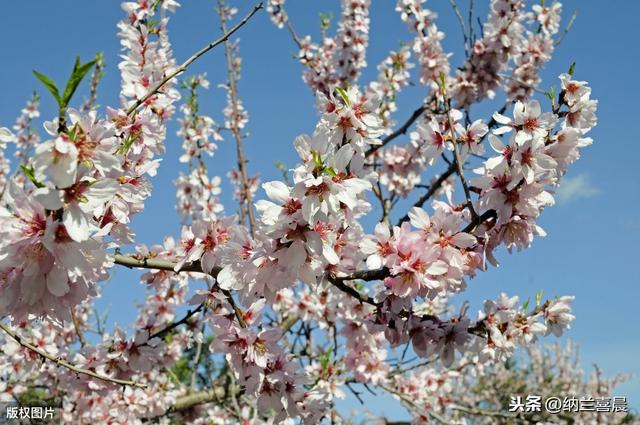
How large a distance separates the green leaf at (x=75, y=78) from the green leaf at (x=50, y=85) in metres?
0.02

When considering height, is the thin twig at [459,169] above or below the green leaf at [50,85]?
above

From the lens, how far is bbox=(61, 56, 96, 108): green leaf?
4.64 ft

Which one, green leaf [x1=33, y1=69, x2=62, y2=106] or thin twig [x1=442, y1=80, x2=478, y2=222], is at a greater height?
thin twig [x1=442, y1=80, x2=478, y2=222]

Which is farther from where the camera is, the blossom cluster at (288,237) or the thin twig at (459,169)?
the thin twig at (459,169)

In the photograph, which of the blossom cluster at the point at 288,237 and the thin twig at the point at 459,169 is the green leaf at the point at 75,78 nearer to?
the blossom cluster at the point at 288,237

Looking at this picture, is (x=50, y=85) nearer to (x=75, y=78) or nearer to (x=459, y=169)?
(x=75, y=78)

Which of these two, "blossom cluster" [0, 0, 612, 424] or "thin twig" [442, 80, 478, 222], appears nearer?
"blossom cluster" [0, 0, 612, 424]

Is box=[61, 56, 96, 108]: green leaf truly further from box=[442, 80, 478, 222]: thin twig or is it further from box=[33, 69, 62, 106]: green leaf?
box=[442, 80, 478, 222]: thin twig

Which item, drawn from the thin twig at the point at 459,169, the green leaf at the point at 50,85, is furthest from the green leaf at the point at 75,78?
the thin twig at the point at 459,169

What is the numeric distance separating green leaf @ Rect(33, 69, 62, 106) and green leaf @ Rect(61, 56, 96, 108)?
2 cm

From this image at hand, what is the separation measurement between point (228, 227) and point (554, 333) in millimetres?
1834

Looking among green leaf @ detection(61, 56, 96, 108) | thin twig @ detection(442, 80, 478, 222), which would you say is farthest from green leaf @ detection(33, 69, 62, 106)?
thin twig @ detection(442, 80, 478, 222)

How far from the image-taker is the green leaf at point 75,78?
1415mm

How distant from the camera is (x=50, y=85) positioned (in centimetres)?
138
